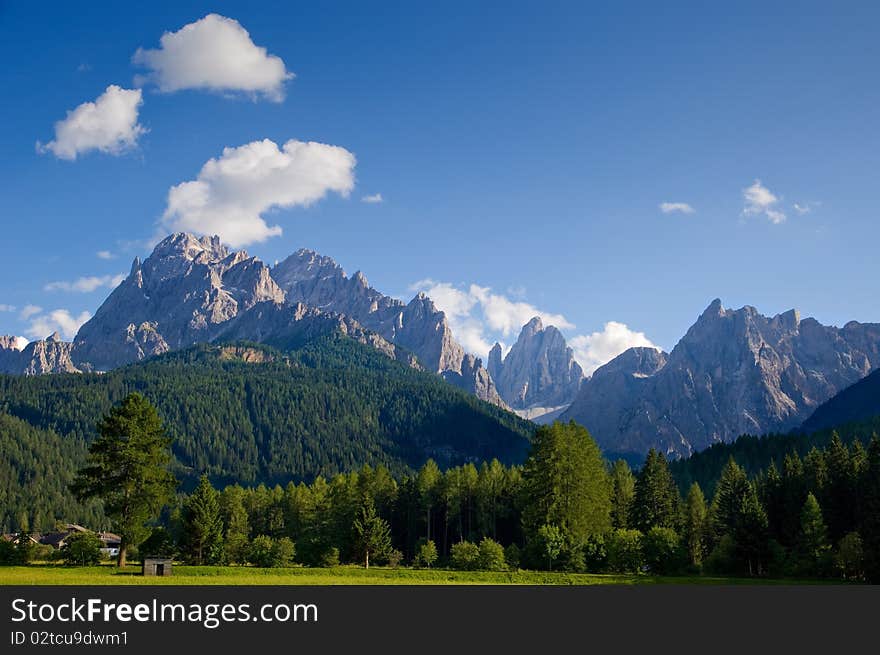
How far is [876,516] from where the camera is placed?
2271 inches

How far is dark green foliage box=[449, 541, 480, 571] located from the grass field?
49.6 feet

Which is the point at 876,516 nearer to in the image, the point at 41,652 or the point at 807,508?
the point at 807,508

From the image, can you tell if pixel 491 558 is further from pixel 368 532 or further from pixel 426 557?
pixel 426 557

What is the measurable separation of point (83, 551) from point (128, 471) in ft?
35.7

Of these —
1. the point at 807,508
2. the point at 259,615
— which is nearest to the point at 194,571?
the point at 259,615

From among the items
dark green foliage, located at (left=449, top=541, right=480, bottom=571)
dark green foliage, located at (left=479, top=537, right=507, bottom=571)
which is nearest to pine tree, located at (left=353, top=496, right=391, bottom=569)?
dark green foliage, located at (left=449, top=541, right=480, bottom=571)

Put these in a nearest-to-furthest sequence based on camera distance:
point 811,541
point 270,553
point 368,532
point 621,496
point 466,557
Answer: point 811,541
point 466,557
point 368,532
point 270,553
point 621,496

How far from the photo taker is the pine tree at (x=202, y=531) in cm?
7875

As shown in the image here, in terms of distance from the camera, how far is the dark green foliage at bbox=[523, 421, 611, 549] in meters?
79.2

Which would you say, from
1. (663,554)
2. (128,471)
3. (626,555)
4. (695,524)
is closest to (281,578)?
(128,471)

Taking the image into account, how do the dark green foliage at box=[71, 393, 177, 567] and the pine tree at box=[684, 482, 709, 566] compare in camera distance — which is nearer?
the dark green foliage at box=[71, 393, 177, 567]

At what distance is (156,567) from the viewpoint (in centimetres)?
4853

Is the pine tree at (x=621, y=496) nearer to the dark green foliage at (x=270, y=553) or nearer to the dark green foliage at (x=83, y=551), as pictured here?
the dark green foliage at (x=270, y=553)

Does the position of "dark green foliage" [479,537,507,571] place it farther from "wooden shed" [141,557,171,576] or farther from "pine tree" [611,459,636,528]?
"wooden shed" [141,557,171,576]
